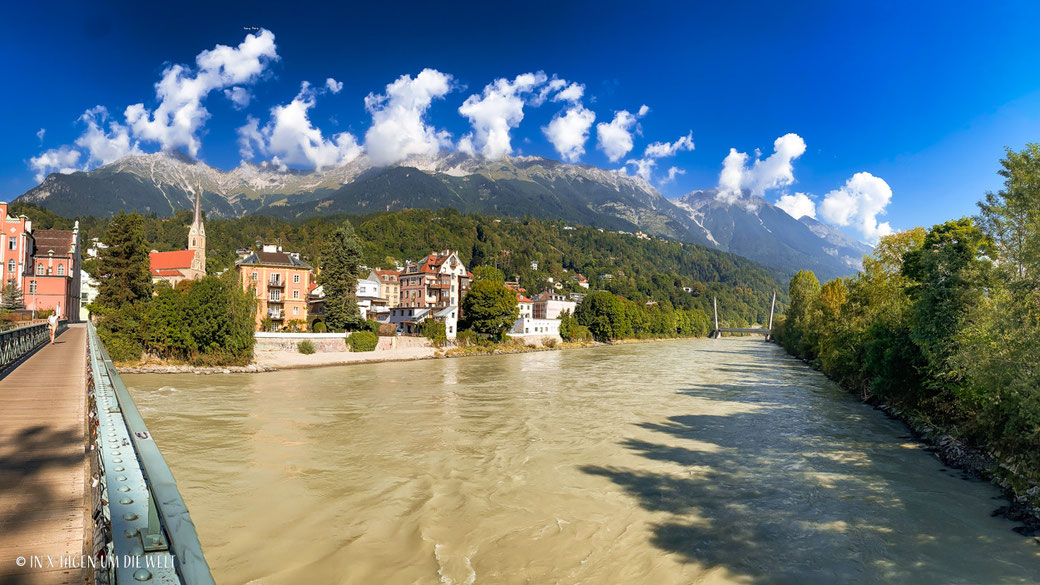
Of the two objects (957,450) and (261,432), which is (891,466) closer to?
(957,450)

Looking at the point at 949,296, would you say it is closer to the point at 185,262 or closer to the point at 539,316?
the point at 539,316

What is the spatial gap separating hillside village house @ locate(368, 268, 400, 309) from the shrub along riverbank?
6374 centimetres

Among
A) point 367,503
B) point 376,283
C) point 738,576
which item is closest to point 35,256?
point 376,283

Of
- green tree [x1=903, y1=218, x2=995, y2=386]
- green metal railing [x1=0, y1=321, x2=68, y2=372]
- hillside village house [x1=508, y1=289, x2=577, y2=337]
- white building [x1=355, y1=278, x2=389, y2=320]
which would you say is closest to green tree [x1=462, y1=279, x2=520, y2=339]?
hillside village house [x1=508, y1=289, x2=577, y2=337]

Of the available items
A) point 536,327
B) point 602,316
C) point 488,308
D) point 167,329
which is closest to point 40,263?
Answer: point 167,329

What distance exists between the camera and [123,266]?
41.6 m

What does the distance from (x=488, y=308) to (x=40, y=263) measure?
45.4 m

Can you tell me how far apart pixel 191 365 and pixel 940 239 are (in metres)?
46.6

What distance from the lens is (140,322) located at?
38438mm

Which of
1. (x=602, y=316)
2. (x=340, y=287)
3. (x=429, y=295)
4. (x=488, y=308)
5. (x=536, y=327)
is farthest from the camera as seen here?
(x=602, y=316)

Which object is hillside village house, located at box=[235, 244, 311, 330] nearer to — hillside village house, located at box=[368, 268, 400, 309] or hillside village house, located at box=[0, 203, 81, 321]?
hillside village house, located at box=[0, 203, 81, 321]

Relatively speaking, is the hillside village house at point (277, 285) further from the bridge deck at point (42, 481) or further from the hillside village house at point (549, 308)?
the bridge deck at point (42, 481)

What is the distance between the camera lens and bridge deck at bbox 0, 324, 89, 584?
321 cm

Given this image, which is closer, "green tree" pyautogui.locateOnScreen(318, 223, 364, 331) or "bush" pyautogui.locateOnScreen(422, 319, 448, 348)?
"green tree" pyautogui.locateOnScreen(318, 223, 364, 331)
